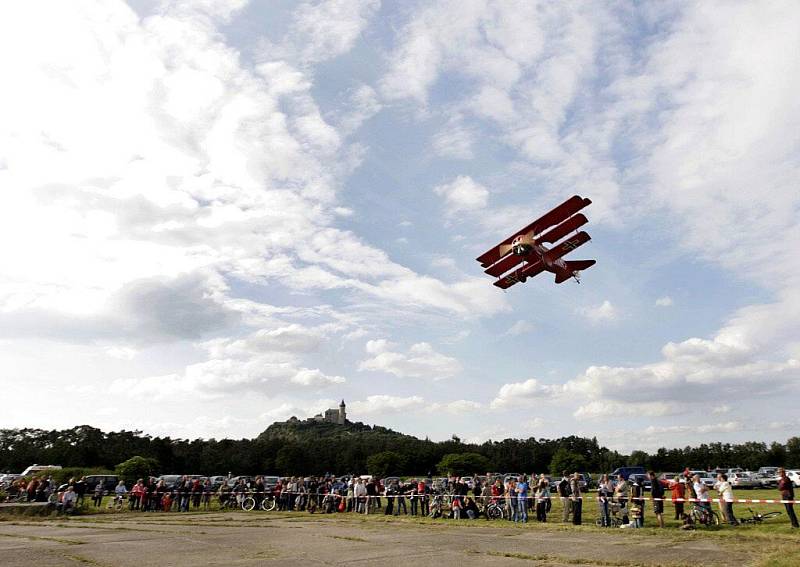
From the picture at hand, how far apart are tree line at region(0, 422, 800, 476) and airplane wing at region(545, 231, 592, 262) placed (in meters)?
54.2

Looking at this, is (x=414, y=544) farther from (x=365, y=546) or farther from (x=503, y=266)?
(x=503, y=266)

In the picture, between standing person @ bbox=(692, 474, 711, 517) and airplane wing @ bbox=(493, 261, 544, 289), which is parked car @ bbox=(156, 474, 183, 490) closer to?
airplane wing @ bbox=(493, 261, 544, 289)

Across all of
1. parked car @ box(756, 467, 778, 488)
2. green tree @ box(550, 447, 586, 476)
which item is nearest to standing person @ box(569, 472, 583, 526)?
parked car @ box(756, 467, 778, 488)

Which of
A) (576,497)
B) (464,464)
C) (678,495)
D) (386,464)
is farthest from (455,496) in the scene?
(386,464)

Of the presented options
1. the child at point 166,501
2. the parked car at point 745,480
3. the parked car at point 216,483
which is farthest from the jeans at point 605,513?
the parked car at point 745,480

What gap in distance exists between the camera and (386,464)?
90.2m

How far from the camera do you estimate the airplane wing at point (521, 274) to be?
23527mm

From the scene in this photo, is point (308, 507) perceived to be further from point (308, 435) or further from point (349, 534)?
point (308, 435)

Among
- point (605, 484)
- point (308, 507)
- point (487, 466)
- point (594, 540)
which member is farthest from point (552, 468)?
point (594, 540)

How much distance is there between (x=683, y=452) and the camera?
3639 inches

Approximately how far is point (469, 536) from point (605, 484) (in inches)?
198

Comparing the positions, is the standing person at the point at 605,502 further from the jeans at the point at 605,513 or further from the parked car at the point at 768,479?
the parked car at the point at 768,479

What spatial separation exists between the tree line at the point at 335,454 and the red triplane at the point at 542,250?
53.2m

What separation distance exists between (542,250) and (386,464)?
74.1 m
